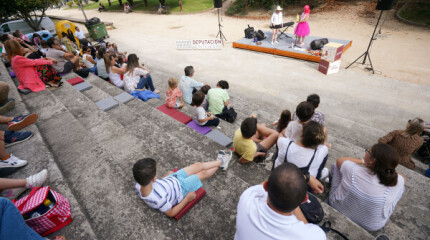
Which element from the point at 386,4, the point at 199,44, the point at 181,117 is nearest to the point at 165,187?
the point at 181,117

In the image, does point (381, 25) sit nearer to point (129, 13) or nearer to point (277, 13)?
point (277, 13)

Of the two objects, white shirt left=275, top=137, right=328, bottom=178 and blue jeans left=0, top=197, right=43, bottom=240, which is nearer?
blue jeans left=0, top=197, right=43, bottom=240

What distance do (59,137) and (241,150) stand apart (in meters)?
3.20

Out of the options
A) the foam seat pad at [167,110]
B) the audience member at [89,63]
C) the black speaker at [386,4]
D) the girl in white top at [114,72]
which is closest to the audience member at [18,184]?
the foam seat pad at [167,110]

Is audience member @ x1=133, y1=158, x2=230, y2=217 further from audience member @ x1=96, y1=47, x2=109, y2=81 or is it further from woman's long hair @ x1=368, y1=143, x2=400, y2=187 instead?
audience member @ x1=96, y1=47, x2=109, y2=81

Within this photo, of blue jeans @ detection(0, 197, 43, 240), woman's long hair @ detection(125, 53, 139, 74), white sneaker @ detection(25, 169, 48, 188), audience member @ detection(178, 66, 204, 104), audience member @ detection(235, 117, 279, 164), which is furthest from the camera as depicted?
woman's long hair @ detection(125, 53, 139, 74)

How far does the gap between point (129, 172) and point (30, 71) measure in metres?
4.40

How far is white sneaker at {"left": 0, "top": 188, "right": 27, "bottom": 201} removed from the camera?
7.73 feet

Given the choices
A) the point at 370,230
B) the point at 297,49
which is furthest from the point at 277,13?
the point at 370,230

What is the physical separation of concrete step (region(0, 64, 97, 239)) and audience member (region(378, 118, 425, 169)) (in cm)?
476

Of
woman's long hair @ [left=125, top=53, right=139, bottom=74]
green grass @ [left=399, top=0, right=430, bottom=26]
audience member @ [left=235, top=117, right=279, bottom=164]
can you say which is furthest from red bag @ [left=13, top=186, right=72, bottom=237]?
green grass @ [left=399, top=0, right=430, bottom=26]

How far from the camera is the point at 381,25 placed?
1252cm

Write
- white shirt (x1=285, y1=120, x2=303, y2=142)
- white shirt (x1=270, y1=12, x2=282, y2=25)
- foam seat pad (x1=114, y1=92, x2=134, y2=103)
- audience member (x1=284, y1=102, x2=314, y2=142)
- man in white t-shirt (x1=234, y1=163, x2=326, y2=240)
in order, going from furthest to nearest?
white shirt (x1=270, y1=12, x2=282, y2=25) → foam seat pad (x1=114, y1=92, x2=134, y2=103) → white shirt (x1=285, y1=120, x2=303, y2=142) → audience member (x1=284, y1=102, x2=314, y2=142) → man in white t-shirt (x1=234, y1=163, x2=326, y2=240)

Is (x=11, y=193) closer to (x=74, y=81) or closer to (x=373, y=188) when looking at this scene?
(x=373, y=188)
